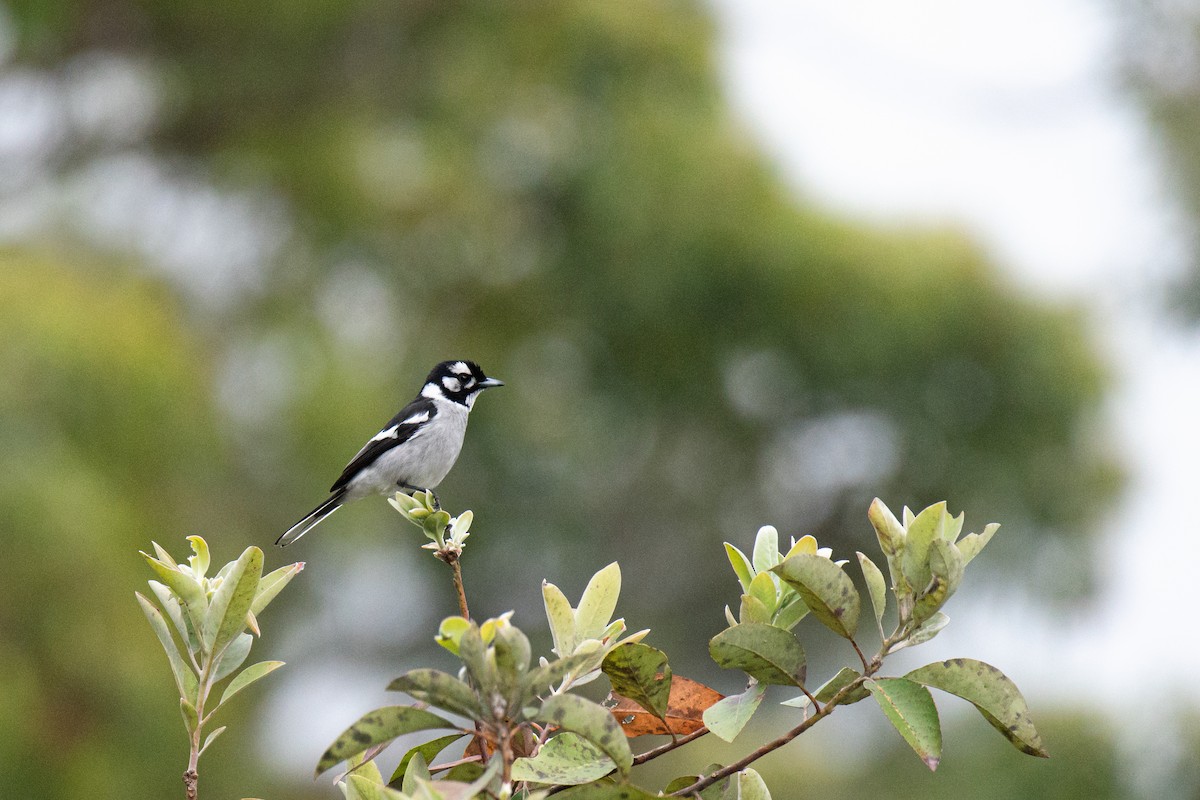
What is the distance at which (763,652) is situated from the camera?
1.36 meters

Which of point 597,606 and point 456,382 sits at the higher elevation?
point 456,382

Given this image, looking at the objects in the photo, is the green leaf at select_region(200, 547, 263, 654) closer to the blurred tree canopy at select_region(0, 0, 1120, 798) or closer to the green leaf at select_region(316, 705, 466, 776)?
the green leaf at select_region(316, 705, 466, 776)

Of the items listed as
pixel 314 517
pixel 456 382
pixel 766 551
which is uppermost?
pixel 456 382

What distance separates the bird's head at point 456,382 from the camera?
4.23 m

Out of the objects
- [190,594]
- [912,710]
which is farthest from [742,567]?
[190,594]

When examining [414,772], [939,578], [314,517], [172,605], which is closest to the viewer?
[414,772]

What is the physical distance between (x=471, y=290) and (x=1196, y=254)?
18.8 ft

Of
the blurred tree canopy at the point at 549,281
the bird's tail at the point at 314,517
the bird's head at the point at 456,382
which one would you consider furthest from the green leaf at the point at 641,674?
the blurred tree canopy at the point at 549,281

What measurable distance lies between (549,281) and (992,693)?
9528 mm

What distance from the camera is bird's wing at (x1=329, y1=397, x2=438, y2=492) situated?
4.02m

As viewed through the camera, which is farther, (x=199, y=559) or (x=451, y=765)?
(x=199, y=559)

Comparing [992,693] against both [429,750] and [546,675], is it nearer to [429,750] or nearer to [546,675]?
[546,675]

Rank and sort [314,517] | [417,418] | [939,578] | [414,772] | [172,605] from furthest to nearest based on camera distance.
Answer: [417,418], [314,517], [172,605], [939,578], [414,772]

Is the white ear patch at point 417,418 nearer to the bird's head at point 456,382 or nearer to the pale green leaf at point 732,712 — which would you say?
the bird's head at point 456,382
